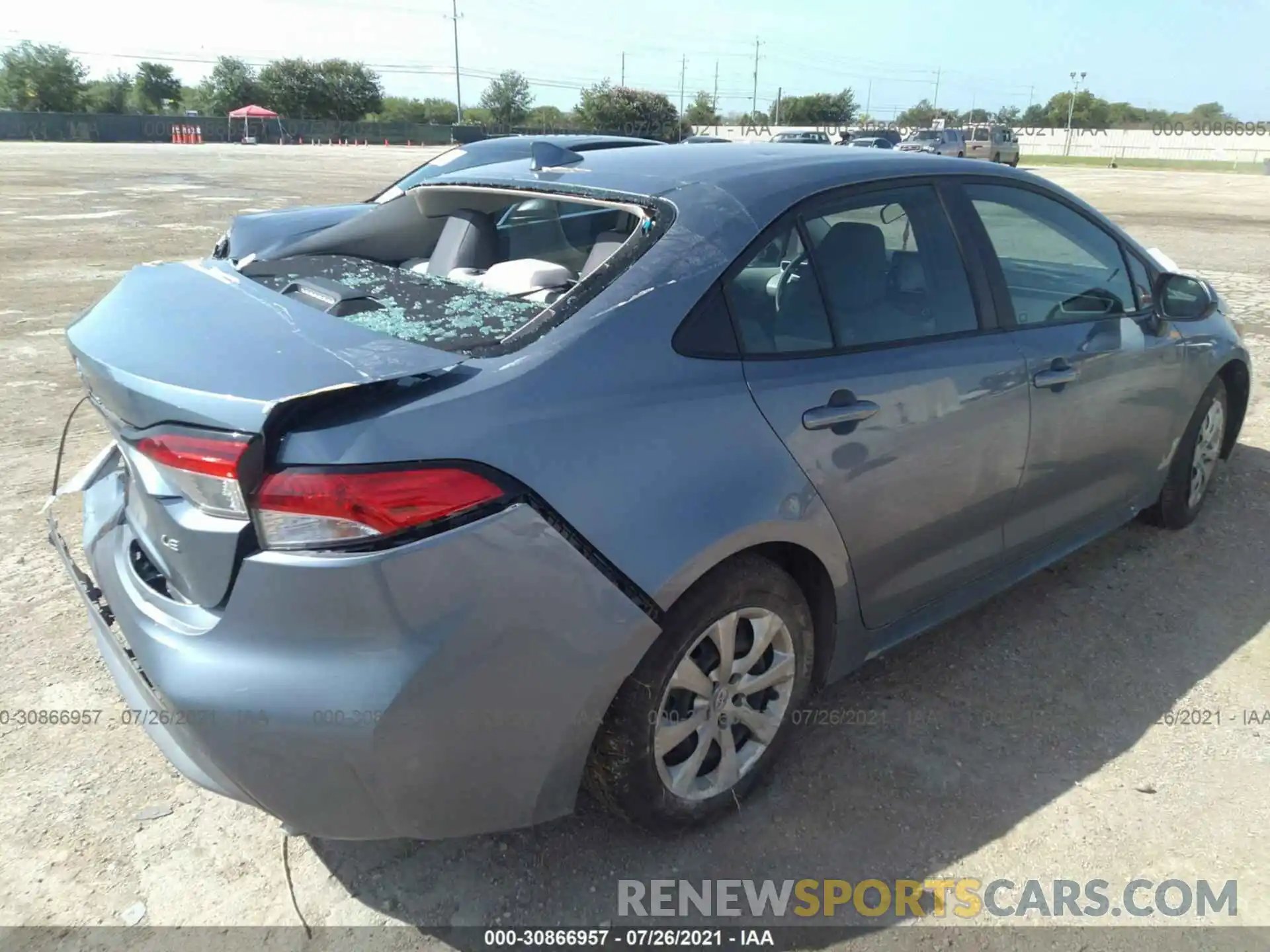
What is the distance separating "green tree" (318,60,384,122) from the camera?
85.7m

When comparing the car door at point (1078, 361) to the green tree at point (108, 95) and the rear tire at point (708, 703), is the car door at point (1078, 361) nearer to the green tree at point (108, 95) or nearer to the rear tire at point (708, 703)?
the rear tire at point (708, 703)

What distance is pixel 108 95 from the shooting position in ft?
261

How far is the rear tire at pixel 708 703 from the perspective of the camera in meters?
2.22

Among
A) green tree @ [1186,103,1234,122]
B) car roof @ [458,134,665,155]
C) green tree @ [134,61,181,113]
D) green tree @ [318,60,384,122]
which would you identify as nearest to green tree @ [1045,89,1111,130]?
green tree @ [1186,103,1234,122]

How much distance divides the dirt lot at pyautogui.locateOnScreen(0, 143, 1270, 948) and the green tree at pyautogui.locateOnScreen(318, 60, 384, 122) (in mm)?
91627

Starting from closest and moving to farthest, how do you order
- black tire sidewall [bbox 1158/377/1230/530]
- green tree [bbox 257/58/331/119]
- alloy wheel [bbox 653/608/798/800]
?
1. alloy wheel [bbox 653/608/798/800]
2. black tire sidewall [bbox 1158/377/1230/530]
3. green tree [bbox 257/58/331/119]

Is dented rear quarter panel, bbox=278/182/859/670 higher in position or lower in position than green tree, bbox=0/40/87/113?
lower

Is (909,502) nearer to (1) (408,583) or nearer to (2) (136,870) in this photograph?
(1) (408,583)

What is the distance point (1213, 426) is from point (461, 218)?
3490 mm

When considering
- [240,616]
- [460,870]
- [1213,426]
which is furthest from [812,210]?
[1213,426]

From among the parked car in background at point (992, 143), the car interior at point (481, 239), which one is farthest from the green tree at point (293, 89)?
the car interior at point (481, 239)

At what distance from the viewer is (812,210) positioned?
268 centimetres
